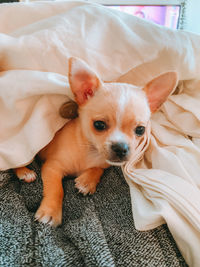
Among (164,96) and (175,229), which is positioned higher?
(164,96)

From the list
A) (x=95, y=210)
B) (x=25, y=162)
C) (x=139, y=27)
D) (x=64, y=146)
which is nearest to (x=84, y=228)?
(x=95, y=210)

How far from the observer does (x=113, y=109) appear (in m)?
0.94

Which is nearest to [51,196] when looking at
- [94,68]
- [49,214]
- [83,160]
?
[49,214]

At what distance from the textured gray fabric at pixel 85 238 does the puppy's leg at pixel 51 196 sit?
1.1 inches

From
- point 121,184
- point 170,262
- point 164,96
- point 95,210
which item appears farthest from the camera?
point 164,96

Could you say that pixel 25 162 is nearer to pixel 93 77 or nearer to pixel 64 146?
pixel 64 146

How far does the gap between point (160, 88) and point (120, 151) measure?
13.3 inches

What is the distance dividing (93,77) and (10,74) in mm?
317

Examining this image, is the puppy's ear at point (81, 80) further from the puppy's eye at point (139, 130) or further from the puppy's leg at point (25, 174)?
the puppy's leg at point (25, 174)

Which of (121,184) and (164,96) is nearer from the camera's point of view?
(121,184)

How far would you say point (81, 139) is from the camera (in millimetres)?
1097

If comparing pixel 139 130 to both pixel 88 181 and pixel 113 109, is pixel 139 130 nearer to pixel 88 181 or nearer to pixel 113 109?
pixel 113 109

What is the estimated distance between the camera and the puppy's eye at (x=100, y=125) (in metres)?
0.97

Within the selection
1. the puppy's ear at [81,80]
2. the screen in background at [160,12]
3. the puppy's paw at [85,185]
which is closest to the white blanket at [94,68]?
the puppy's ear at [81,80]
